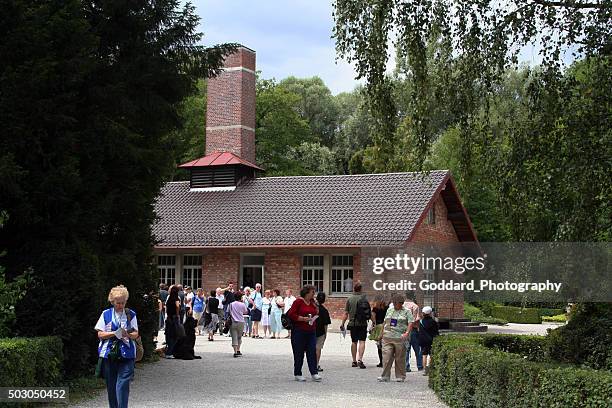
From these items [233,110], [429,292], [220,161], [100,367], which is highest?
[233,110]

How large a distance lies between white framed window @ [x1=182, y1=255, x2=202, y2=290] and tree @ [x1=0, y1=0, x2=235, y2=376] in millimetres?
20210

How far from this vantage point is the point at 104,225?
50.6ft

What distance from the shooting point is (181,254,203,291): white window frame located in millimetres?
36094

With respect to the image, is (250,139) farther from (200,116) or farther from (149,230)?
(149,230)

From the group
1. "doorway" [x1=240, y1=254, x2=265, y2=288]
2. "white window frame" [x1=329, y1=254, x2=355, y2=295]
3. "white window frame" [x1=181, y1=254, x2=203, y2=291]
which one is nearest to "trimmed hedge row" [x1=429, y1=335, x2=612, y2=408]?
"white window frame" [x1=329, y1=254, x2=355, y2=295]

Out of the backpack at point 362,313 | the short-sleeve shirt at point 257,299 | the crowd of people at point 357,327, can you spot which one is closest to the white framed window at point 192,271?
the short-sleeve shirt at point 257,299

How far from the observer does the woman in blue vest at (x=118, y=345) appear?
9367mm

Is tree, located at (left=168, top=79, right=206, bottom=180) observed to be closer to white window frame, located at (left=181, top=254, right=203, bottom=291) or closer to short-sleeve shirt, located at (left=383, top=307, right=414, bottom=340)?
white window frame, located at (left=181, top=254, right=203, bottom=291)

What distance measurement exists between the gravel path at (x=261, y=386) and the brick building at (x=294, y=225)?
1252 centimetres

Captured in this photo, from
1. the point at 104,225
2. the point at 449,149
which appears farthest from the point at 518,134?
the point at 449,149

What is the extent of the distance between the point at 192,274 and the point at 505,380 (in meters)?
26.9

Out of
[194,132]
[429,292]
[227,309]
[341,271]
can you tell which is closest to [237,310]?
[227,309]

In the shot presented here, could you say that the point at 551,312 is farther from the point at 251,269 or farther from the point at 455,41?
the point at 455,41

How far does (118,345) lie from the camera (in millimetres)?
9375
